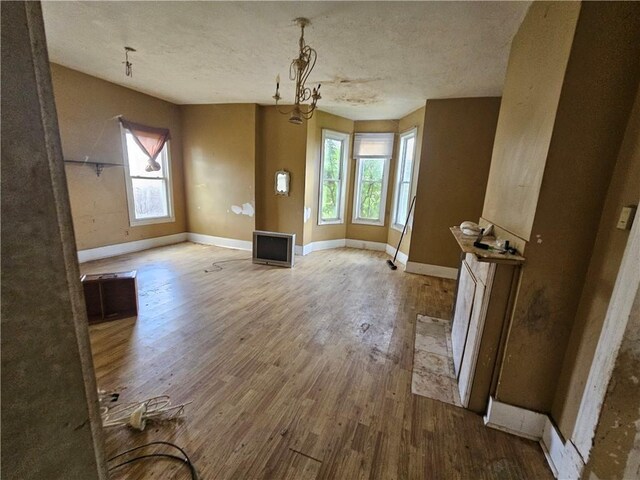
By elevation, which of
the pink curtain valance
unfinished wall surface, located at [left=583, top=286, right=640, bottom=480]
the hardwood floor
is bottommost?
the hardwood floor

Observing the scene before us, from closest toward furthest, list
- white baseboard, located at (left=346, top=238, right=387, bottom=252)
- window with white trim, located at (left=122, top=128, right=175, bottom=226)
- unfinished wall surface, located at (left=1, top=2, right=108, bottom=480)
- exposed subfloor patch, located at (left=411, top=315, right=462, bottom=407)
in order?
unfinished wall surface, located at (left=1, top=2, right=108, bottom=480)
exposed subfloor patch, located at (left=411, top=315, right=462, bottom=407)
window with white trim, located at (left=122, top=128, right=175, bottom=226)
white baseboard, located at (left=346, top=238, right=387, bottom=252)

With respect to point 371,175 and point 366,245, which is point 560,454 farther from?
point 371,175

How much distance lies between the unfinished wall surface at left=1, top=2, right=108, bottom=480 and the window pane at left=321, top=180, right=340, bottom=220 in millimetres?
4741

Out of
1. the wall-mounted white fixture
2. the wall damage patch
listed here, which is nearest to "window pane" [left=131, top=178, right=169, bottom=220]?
the wall damage patch

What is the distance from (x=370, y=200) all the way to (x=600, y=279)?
→ 4.33 m

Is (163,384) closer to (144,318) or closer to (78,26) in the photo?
(144,318)

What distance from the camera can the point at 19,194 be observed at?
0.51 meters

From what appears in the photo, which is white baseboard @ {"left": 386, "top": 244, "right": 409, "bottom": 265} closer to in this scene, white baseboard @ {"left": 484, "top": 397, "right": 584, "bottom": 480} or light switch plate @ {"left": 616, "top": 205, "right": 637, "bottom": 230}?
white baseboard @ {"left": 484, "top": 397, "right": 584, "bottom": 480}

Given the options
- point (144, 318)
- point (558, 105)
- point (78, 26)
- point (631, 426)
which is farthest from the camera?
point (144, 318)

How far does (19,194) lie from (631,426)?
6.45ft

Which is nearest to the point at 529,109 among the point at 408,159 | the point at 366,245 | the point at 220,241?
the point at 408,159

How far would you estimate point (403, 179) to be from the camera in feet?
16.1

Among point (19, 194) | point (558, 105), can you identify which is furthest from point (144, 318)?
point (558, 105)

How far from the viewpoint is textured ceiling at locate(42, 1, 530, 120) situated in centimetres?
198
